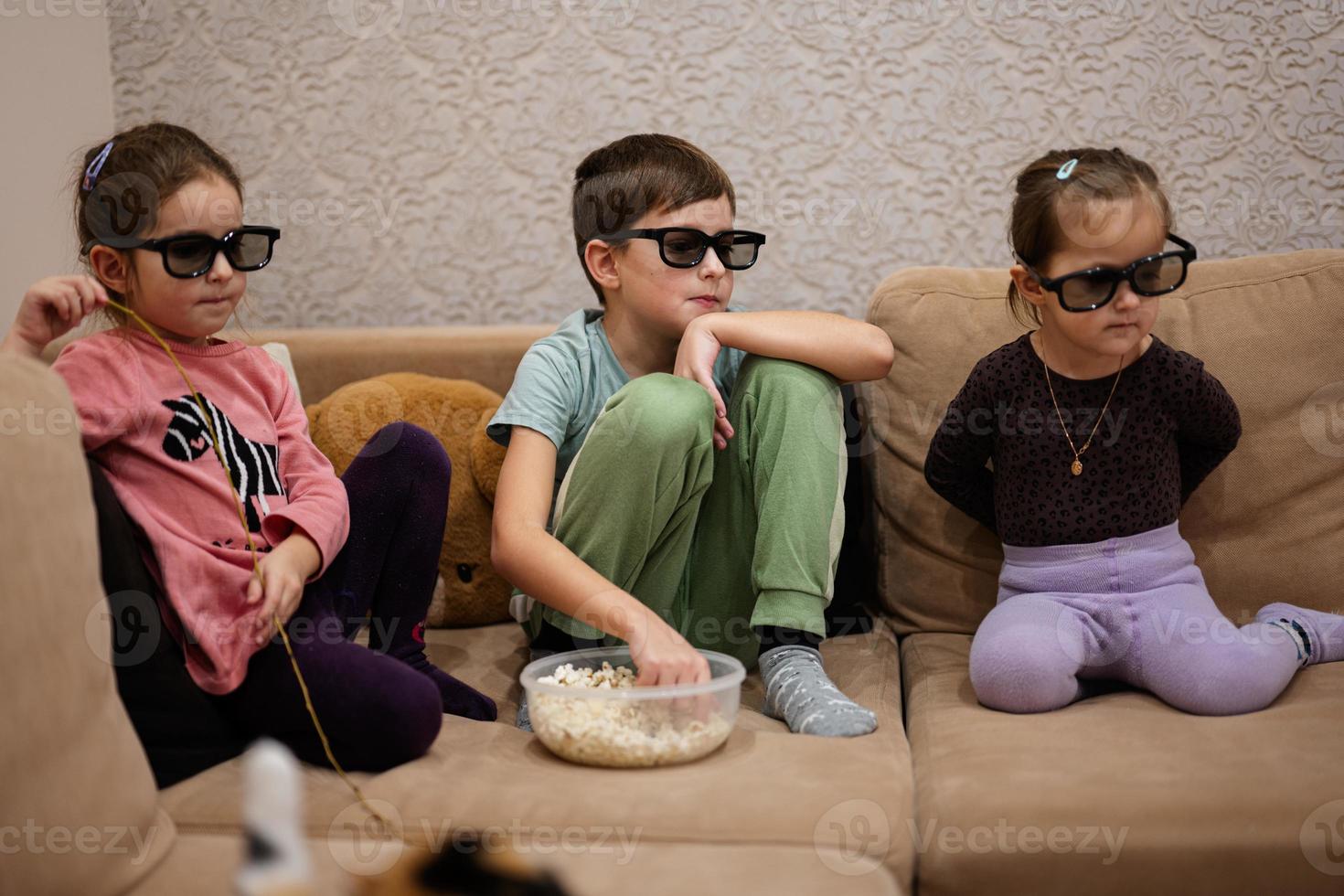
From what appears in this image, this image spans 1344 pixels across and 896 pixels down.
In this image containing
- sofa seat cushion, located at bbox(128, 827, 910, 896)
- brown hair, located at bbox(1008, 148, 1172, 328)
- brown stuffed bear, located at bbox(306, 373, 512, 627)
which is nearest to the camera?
sofa seat cushion, located at bbox(128, 827, 910, 896)

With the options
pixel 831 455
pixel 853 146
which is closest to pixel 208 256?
pixel 831 455

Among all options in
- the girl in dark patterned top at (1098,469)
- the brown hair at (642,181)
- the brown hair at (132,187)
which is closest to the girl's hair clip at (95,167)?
the brown hair at (132,187)

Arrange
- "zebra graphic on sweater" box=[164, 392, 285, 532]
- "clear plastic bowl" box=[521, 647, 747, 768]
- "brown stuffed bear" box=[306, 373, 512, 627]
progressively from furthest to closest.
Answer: "brown stuffed bear" box=[306, 373, 512, 627]
"zebra graphic on sweater" box=[164, 392, 285, 532]
"clear plastic bowl" box=[521, 647, 747, 768]

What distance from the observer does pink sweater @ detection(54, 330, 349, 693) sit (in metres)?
1.15

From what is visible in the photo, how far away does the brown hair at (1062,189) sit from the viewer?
4.30 feet

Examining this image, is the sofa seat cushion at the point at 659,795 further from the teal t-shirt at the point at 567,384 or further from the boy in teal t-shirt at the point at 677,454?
the teal t-shirt at the point at 567,384

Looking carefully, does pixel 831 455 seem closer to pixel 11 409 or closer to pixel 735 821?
pixel 735 821

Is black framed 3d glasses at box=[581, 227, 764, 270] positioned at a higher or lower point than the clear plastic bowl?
Result: higher

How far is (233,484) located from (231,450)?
0.14ft

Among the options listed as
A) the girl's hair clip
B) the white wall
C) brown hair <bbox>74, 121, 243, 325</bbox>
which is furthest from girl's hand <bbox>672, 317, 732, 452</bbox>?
the white wall

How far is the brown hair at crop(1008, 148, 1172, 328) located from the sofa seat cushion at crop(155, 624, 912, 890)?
635mm

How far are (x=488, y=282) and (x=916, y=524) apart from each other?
93 centimetres

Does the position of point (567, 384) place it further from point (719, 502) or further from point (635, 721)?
point (635, 721)

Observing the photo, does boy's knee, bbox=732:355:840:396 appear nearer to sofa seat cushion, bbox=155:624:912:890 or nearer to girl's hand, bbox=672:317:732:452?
girl's hand, bbox=672:317:732:452
